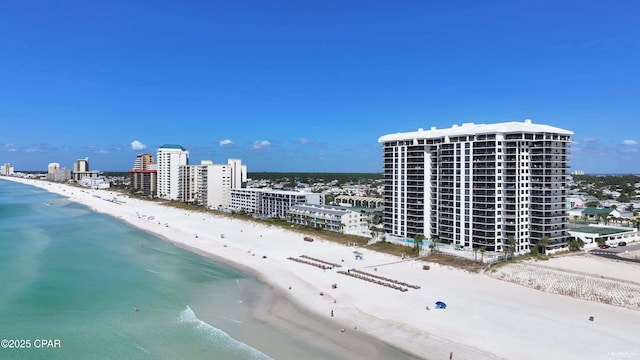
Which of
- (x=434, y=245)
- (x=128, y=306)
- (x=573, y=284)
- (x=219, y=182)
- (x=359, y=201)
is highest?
(x=219, y=182)

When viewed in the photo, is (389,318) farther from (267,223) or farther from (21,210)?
(21,210)

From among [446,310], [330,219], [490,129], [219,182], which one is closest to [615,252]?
[490,129]

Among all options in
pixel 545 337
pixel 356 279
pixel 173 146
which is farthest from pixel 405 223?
pixel 173 146

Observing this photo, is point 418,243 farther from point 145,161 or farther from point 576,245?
point 145,161

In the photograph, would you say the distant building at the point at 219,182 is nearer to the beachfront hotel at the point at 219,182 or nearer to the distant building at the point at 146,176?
the beachfront hotel at the point at 219,182

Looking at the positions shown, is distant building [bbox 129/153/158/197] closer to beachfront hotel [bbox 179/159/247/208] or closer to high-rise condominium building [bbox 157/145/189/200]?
high-rise condominium building [bbox 157/145/189/200]

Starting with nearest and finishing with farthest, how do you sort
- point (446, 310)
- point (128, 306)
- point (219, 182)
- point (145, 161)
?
point (446, 310), point (128, 306), point (219, 182), point (145, 161)

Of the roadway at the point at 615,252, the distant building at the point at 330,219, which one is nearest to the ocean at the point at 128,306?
the distant building at the point at 330,219
